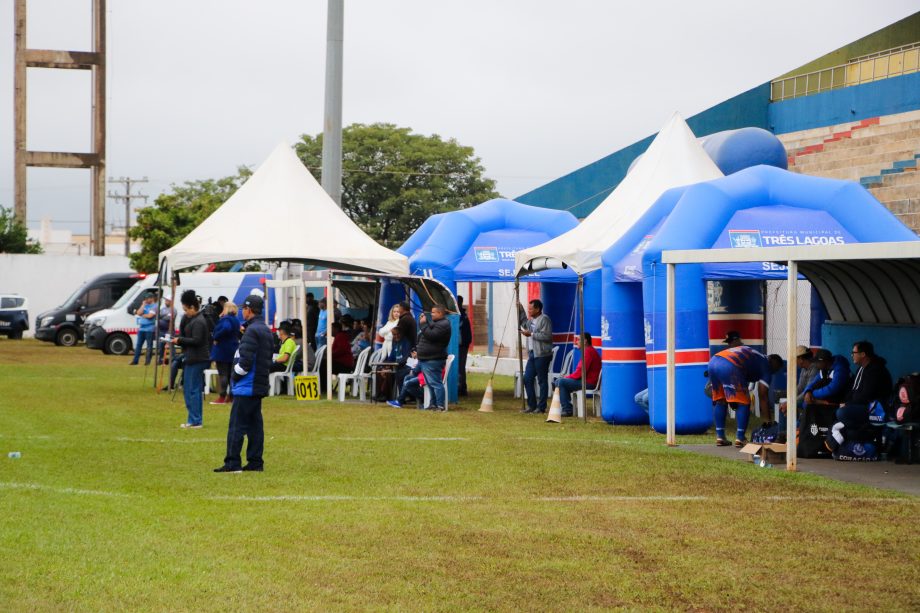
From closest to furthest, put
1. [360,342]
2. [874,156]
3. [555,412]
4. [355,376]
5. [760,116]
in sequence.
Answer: [555,412], [355,376], [360,342], [874,156], [760,116]

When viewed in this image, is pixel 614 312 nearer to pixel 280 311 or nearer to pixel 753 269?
pixel 753 269

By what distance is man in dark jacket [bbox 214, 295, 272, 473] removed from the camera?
12.0 metres

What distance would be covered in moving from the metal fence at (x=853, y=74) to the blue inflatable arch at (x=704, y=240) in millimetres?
17888

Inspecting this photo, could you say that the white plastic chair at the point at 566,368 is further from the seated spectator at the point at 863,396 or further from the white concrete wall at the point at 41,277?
the white concrete wall at the point at 41,277

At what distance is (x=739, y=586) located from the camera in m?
7.61

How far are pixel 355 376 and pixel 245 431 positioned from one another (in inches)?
365

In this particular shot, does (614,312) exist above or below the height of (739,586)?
above

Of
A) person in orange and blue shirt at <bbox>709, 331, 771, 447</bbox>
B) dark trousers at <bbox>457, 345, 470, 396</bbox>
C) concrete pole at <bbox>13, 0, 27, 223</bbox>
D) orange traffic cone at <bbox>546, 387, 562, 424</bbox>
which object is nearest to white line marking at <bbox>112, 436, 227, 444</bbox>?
orange traffic cone at <bbox>546, 387, 562, 424</bbox>

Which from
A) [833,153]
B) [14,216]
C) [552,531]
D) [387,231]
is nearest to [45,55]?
[14,216]

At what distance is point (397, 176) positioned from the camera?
65.4 metres

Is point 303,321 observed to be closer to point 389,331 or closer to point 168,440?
point 389,331

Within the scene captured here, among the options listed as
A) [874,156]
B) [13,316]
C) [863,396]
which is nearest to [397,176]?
[13,316]

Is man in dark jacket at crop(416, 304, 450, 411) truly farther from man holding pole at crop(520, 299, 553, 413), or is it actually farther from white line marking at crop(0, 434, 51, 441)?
white line marking at crop(0, 434, 51, 441)

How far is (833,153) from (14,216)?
36.6 metres
